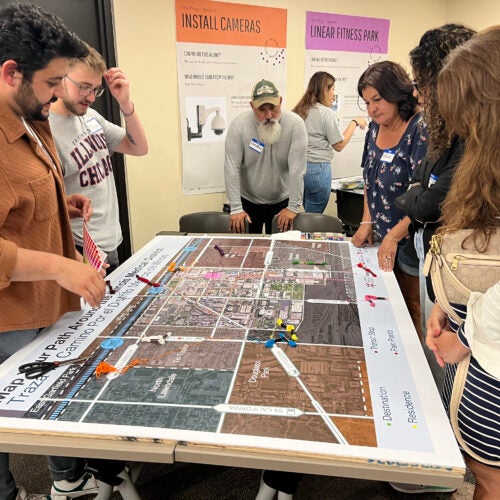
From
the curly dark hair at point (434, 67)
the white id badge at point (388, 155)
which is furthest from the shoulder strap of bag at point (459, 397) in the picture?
the white id badge at point (388, 155)

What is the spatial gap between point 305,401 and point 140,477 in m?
1.16

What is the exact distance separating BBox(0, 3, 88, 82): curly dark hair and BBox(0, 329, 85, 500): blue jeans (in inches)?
29.4

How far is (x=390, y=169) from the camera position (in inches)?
79.7

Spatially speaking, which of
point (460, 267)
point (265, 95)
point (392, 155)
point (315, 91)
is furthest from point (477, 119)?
point (315, 91)

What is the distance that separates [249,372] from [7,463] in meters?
0.92

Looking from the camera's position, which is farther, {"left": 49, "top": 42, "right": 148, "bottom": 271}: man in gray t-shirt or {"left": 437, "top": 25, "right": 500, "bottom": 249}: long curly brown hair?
{"left": 49, "top": 42, "right": 148, "bottom": 271}: man in gray t-shirt

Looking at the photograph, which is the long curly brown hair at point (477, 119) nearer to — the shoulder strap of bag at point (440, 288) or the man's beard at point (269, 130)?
the shoulder strap of bag at point (440, 288)

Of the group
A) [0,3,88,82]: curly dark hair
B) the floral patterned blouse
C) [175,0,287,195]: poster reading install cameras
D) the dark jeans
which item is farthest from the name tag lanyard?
[175,0,287,195]: poster reading install cameras

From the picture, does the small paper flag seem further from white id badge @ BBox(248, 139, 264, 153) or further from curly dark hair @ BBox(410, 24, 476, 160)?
white id badge @ BBox(248, 139, 264, 153)

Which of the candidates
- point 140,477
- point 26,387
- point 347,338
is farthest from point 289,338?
point 140,477

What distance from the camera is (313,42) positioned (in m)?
4.05

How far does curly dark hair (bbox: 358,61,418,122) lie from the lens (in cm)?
199

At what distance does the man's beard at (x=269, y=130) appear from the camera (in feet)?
9.39

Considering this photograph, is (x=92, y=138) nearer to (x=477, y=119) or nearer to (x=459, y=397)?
(x=477, y=119)
